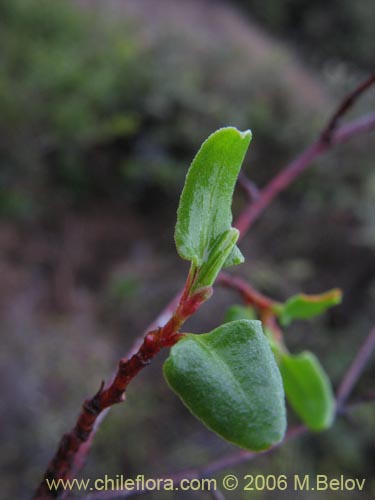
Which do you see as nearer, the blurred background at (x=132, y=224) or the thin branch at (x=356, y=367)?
the thin branch at (x=356, y=367)

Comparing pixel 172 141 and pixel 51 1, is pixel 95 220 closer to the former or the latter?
pixel 172 141

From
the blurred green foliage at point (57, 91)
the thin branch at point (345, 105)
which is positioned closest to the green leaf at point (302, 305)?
the thin branch at point (345, 105)

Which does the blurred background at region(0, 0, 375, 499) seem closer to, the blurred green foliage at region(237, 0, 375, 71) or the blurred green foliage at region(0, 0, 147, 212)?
the blurred green foliage at region(0, 0, 147, 212)

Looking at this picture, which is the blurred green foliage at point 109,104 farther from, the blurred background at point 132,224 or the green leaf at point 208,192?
the green leaf at point 208,192

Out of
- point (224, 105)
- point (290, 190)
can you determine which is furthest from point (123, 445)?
point (224, 105)

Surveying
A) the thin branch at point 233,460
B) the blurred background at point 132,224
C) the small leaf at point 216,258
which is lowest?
the blurred background at point 132,224

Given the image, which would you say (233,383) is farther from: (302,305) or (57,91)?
(57,91)
